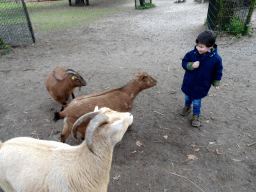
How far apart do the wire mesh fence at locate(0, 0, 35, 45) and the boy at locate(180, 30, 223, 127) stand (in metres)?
7.75

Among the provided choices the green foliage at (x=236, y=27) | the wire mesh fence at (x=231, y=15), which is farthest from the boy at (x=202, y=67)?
the green foliage at (x=236, y=27)

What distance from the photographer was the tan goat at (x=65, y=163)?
1.70 meters

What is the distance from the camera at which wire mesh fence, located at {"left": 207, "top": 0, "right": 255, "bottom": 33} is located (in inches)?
278

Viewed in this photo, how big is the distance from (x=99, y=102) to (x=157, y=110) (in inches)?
65.8

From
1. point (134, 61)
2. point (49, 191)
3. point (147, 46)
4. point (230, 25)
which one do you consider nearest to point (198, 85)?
point (49, 191)

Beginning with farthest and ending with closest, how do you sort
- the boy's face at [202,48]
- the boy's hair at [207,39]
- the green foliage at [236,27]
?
the green foliage at [236,27], the boy's face at [202,48], the boy's hair at [207,39]

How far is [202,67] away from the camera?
305 cm

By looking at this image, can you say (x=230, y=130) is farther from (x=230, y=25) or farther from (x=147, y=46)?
(x=230, y=25)

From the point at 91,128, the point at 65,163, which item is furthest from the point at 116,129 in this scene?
the point at 65,163

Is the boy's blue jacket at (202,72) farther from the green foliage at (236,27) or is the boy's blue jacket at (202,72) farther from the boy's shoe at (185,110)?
the green foliage at (236,27)

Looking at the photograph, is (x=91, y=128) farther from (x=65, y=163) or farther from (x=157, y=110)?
(x=157, y=110)

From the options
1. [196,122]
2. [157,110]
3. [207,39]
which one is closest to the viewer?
[207,39]

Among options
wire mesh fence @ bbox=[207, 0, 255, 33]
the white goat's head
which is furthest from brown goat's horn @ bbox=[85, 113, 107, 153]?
wire mesh fence @ bbox=[207, 0, 255, 33]

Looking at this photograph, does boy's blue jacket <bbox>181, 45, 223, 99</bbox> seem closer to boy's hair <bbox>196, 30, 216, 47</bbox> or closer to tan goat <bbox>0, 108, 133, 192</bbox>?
boy's hair <bbox>196, 30, 216, 47</bbox>
